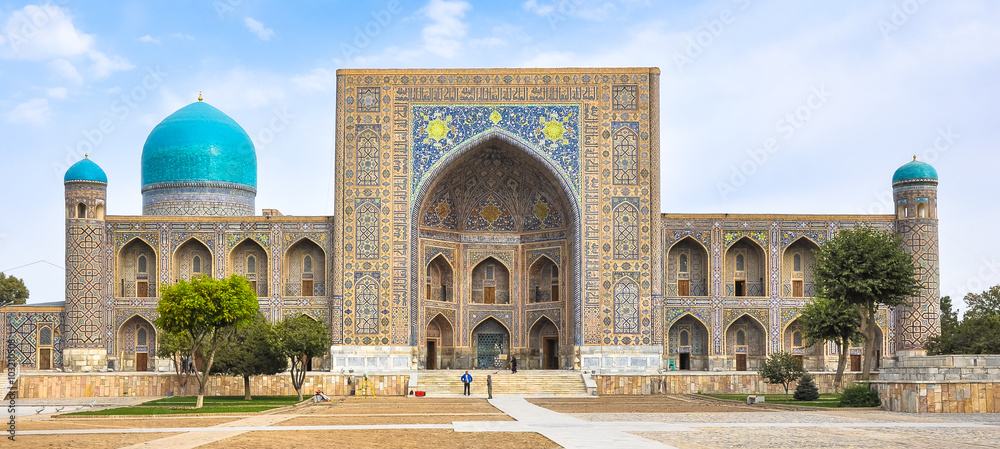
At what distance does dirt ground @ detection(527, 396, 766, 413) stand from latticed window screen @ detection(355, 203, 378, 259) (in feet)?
25.8

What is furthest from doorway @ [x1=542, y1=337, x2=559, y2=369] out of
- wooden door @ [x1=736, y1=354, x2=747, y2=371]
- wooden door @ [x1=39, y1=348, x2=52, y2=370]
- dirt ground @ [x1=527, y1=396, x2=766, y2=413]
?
wooden door @ [x1=39, y1=348, x2=52, y2=370]

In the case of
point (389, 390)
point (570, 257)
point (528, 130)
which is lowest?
point (389, 390)

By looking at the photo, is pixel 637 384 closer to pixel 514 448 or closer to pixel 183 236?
pixel 183 236

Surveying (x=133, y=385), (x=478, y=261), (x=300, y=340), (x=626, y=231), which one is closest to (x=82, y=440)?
(x=300, y=340)

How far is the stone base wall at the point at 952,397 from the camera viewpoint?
17234mm

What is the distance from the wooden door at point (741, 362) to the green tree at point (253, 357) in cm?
1346

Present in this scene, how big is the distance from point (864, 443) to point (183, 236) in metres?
22.9

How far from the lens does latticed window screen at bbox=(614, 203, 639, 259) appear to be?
29828 millimetres

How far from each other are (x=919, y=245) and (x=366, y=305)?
50.3 ft

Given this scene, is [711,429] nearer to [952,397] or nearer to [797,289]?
[952,397]

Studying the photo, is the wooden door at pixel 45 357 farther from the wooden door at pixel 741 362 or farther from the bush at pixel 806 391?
the bush at pixel 806 391

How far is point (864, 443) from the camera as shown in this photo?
1230cm

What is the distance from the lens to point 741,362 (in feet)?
103

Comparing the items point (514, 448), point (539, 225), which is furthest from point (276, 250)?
point (514, 448)
